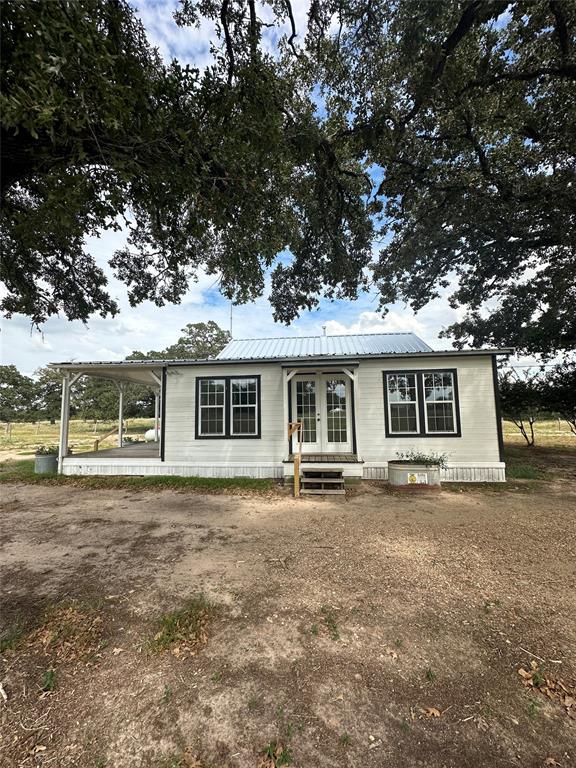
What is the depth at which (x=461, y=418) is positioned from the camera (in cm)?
863

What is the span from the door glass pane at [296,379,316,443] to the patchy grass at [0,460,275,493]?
1744 millimetres

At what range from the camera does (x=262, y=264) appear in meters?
5.71

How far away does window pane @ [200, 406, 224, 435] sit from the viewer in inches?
371

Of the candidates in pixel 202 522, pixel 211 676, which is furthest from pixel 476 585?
pixel 202 522

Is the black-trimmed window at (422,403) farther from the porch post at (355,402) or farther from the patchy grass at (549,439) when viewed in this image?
the patchy grass at (549,439)

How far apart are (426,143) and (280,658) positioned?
10705 millimetres

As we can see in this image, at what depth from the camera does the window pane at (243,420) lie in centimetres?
932

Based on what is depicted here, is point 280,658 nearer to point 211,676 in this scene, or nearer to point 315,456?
point 211,676

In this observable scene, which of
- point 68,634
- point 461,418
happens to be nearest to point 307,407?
point 461,418

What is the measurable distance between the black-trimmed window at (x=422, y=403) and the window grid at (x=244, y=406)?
3681 mm

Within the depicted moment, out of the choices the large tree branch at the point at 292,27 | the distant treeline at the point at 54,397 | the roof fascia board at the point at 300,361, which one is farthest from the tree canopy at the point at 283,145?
the distant treeline at the point at 54,397

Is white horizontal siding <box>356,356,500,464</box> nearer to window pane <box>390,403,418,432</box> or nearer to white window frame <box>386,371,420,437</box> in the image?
white window frame <box>386,371,420,437</box>

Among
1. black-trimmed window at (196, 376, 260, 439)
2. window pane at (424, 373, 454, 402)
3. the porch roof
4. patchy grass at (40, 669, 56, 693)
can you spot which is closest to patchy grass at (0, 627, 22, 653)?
patchy grass at (40, 669, 56, 693)

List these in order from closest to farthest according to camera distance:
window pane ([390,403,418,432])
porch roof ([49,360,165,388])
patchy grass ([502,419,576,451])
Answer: window pane ([390,403,418,432]) < porch roof ([49,360,165,388]) < patchy grass ([502,419,576,451])
